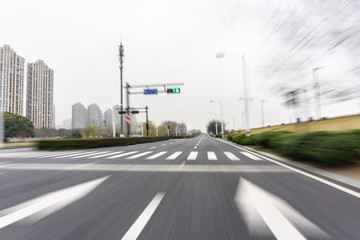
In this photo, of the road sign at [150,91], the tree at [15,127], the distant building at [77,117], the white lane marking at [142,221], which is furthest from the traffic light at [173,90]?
the distant building at [77,117]

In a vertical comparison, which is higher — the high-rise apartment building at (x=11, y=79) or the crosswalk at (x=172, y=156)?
the high-rise apartment building at (x=11, y=79)

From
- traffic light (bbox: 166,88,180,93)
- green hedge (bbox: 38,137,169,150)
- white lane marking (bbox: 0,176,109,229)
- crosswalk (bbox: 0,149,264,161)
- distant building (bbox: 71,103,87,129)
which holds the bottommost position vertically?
crosswalk (bbox: 0,149,264,161)

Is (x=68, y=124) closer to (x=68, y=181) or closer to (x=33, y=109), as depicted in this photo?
(x=33, y=109)

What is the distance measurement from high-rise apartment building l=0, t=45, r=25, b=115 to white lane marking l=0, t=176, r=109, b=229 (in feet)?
323

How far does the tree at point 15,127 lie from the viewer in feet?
173

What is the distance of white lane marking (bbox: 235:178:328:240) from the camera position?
2.19 m

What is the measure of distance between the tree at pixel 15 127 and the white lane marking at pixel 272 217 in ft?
237

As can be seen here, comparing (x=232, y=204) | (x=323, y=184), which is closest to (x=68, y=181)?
(x=232, y=204)

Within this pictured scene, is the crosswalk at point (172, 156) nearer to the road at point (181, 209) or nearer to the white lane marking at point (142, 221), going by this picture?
the road at point (181, 209)

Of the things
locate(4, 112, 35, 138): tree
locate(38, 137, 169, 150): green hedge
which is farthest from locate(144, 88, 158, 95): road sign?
locate(4, 112, 35, 138): tree

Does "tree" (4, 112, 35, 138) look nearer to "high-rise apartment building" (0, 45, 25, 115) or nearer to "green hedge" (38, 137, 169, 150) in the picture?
"high-rise apartment building" (0, 45, 25, 115)

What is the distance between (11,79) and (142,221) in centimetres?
10383

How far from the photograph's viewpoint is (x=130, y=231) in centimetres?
224

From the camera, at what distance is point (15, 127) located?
5303 cm
